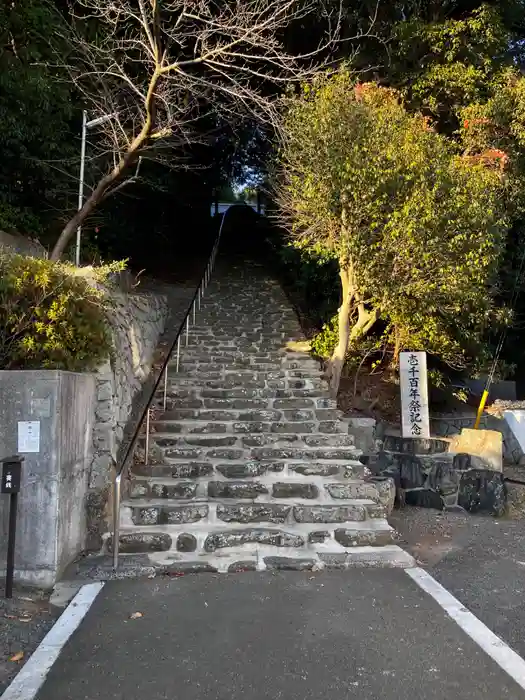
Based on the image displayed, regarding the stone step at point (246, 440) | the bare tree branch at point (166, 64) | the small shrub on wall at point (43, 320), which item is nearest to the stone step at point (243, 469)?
the stone step at point (246, 440)

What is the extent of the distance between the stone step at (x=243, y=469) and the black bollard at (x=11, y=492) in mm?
1825

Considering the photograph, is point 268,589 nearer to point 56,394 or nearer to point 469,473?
point 56,394

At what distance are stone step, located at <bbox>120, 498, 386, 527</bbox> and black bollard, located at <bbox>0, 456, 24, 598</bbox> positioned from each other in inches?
45.9

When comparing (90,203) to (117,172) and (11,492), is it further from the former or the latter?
(11,492)

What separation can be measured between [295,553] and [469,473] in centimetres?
337

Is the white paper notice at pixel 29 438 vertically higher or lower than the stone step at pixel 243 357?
lower

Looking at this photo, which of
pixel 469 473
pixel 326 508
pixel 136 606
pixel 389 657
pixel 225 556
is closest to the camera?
pixel 389 657

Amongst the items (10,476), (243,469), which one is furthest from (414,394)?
(10,476)

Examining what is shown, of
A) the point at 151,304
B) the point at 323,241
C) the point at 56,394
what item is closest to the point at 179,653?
the point at 56,394

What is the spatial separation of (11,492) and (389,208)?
5.46 m

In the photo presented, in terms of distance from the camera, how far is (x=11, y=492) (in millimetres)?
3629

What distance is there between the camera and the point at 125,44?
8.65 m

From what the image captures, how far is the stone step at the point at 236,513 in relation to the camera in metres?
4.75

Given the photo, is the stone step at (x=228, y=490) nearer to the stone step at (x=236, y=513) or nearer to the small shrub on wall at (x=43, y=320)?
the stone step at (x=236, y=513)
